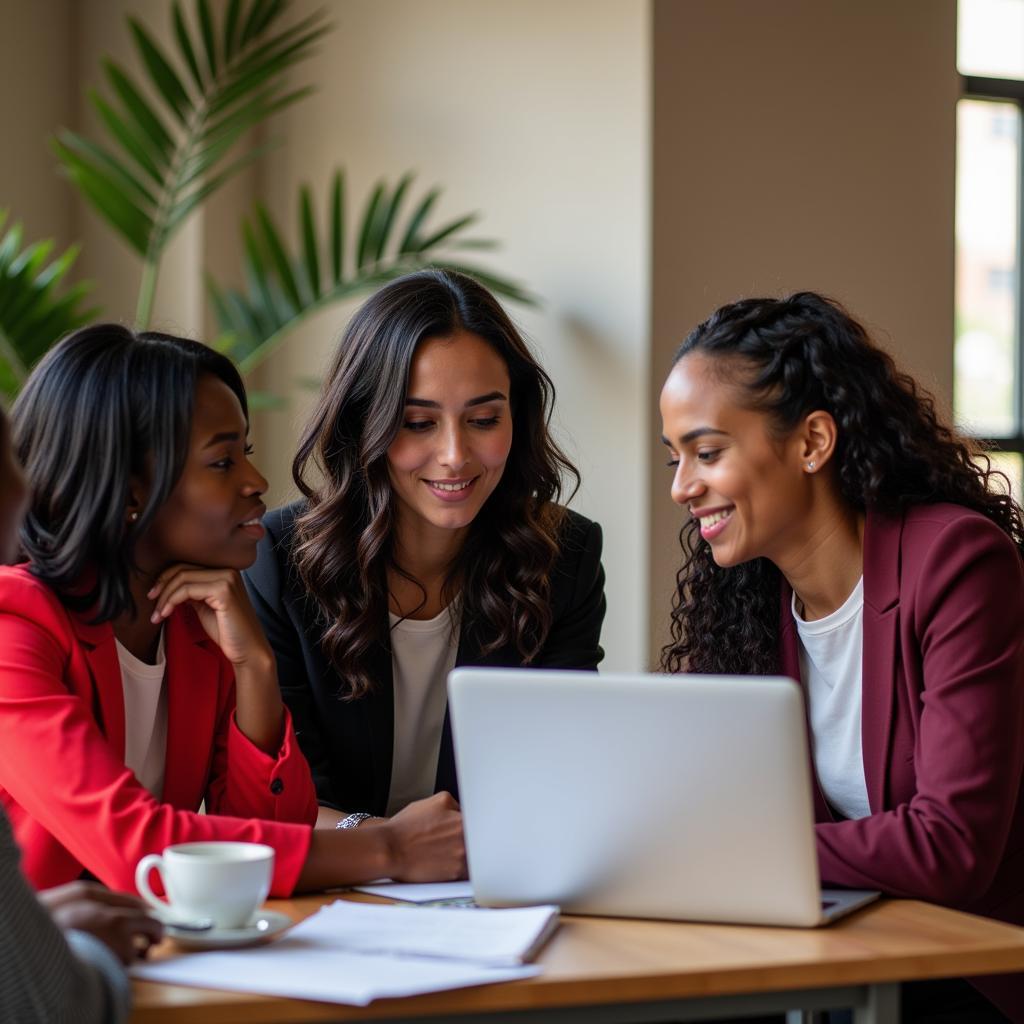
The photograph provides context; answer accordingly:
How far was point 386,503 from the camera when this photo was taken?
2.28 m

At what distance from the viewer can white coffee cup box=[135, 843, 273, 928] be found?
134cm

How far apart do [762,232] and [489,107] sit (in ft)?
2.71

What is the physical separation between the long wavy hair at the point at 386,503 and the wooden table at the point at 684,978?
0.87 meters

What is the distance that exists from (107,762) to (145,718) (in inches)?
10.7

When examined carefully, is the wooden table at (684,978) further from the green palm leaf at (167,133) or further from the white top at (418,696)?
Answer: the green palm leaf at (167,133)

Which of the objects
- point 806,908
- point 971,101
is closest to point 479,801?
point 806,908

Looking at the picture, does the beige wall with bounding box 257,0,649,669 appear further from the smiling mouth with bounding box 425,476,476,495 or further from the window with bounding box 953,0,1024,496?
the smiling mouth with bounding box 425,476,476,495

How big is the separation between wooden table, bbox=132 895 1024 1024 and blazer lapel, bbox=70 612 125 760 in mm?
512

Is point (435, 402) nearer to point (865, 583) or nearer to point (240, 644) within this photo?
point (240, 644)

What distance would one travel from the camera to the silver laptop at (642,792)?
4.52 feet

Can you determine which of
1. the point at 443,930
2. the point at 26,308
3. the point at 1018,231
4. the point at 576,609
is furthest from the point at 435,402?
the point at 1018,231

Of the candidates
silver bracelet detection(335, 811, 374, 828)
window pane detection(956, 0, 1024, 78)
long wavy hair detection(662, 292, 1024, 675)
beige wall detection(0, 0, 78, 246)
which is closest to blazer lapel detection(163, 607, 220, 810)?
silver bracelet detection(335, 811, 374, 828)

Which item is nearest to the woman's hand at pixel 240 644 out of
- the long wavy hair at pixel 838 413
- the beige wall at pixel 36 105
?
the long wavy hair at pixel 838 413

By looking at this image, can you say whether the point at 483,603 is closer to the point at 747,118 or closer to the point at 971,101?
the point at 747,118
